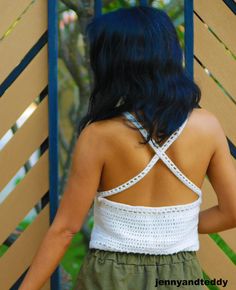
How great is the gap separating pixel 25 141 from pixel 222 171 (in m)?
0.83

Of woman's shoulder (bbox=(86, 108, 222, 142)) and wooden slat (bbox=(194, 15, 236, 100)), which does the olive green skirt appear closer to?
woman's shoulder (bbox=(86, 108, 222, 142))

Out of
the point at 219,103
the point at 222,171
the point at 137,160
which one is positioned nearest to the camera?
the point at 137,160

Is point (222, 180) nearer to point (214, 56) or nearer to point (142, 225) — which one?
point (142, 225)

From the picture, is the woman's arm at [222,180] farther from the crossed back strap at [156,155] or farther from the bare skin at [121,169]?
the crossed back strap at [156,155]

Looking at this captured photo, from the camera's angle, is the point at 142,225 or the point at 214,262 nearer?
the point at 142,225

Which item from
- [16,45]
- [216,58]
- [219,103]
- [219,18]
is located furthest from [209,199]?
[16,45]

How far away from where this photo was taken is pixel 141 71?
6.61 feet

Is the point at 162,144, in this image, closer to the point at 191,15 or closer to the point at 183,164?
the point at 183,164

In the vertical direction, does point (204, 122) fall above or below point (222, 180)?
above

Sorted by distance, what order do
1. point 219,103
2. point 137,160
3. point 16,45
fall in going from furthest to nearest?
point 219,103, point 16,45, point 137,160

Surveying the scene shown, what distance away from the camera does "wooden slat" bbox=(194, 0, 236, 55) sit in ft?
8.85

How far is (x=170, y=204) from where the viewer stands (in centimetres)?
205

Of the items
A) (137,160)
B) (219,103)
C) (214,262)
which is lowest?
(214,262)

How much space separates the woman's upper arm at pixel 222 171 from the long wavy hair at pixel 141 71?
0.12 meters
